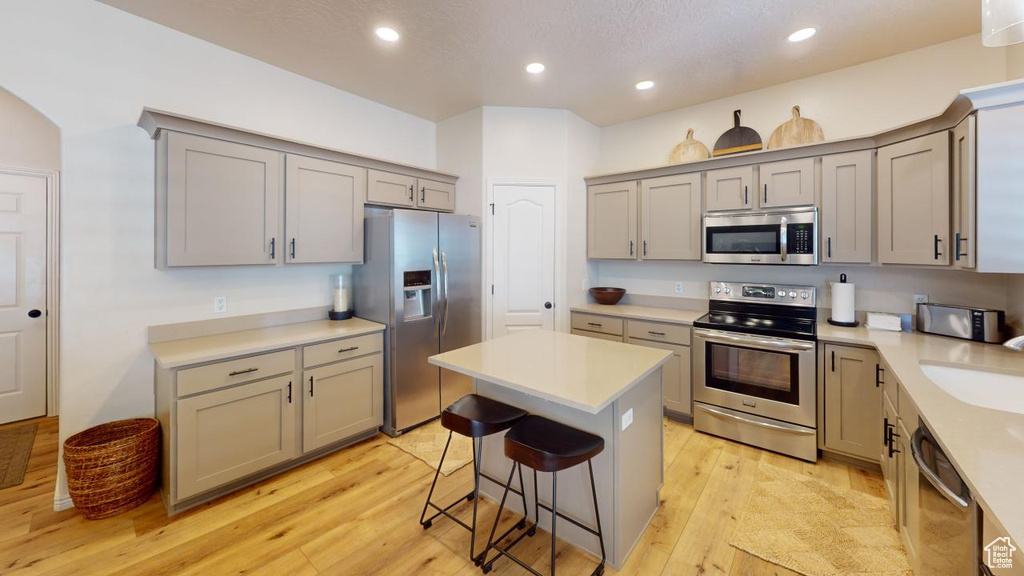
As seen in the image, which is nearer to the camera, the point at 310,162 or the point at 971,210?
the point at 971,210

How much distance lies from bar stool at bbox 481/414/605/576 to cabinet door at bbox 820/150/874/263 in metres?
2.46

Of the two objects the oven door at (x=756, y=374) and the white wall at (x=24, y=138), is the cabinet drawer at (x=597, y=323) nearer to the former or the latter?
the oven door at (x=756, y=374)

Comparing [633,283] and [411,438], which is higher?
[633,283]

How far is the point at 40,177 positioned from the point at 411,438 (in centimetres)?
379

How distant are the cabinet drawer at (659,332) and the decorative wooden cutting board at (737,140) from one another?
1.56 metres

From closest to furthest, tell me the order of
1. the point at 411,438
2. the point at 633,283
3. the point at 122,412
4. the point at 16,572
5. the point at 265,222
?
the point at 16,572 < the point at 122,412 < the point at 265,222 < the point at 411,438 < the point at 633,283

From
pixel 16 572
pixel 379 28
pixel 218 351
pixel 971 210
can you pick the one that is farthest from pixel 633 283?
pixel 16 572

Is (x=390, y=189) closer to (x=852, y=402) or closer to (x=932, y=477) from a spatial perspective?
(x=932, y=477)

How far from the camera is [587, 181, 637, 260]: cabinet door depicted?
3.80 meters

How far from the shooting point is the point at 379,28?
249 centimetres

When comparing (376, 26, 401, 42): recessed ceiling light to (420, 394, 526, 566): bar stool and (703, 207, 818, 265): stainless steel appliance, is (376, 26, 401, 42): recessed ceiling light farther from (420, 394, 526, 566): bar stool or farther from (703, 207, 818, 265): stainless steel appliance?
(703, 207, 818, 265): stainless steel appliance

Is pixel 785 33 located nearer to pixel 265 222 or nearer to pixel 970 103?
pixel 970 103

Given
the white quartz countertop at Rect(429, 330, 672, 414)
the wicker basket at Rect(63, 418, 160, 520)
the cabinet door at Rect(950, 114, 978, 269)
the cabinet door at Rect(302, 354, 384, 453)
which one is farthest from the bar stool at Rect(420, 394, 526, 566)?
Result: the cabinet door at Rect(950, 114, 978, 269)

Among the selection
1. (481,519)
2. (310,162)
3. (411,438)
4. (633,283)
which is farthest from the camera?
(633,283)
